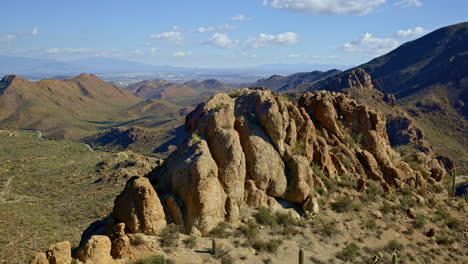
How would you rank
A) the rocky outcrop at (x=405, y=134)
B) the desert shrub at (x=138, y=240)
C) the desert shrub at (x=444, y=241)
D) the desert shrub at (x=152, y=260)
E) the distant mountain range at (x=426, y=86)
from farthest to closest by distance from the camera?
the distant mountain range at (x=426, y=86)
the rocky outcrop at (x=405, y=134)
the desert shrub at (x=444, y=241)
the desert shrub at (x=138, y=240)
the desert shrub at (x=152, y=260)

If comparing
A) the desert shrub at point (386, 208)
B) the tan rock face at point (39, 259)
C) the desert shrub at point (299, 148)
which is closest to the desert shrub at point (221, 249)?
A: the tan rock face at point (39, 259)

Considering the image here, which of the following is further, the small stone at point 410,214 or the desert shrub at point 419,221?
the small stone at point 410,214

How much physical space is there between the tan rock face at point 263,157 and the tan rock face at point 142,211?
0.85m

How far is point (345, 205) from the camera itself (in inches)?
850

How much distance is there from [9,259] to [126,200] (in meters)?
12.5

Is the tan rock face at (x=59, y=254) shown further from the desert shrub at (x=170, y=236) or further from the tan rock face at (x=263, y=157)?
the tan rock face at (x=263, y=157)

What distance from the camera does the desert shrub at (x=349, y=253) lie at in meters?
17.8

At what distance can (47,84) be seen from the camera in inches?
6777

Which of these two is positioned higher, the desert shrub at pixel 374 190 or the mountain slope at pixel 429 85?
the mountain slope at pixel 429 85

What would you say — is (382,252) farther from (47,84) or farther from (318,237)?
(47,84)

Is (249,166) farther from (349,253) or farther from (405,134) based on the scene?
(405,134)

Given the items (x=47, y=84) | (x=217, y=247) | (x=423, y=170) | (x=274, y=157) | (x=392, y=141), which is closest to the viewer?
(x=217, y=247)

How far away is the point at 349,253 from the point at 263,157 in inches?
264

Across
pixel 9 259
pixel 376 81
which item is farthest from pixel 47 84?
pixel 9 259
